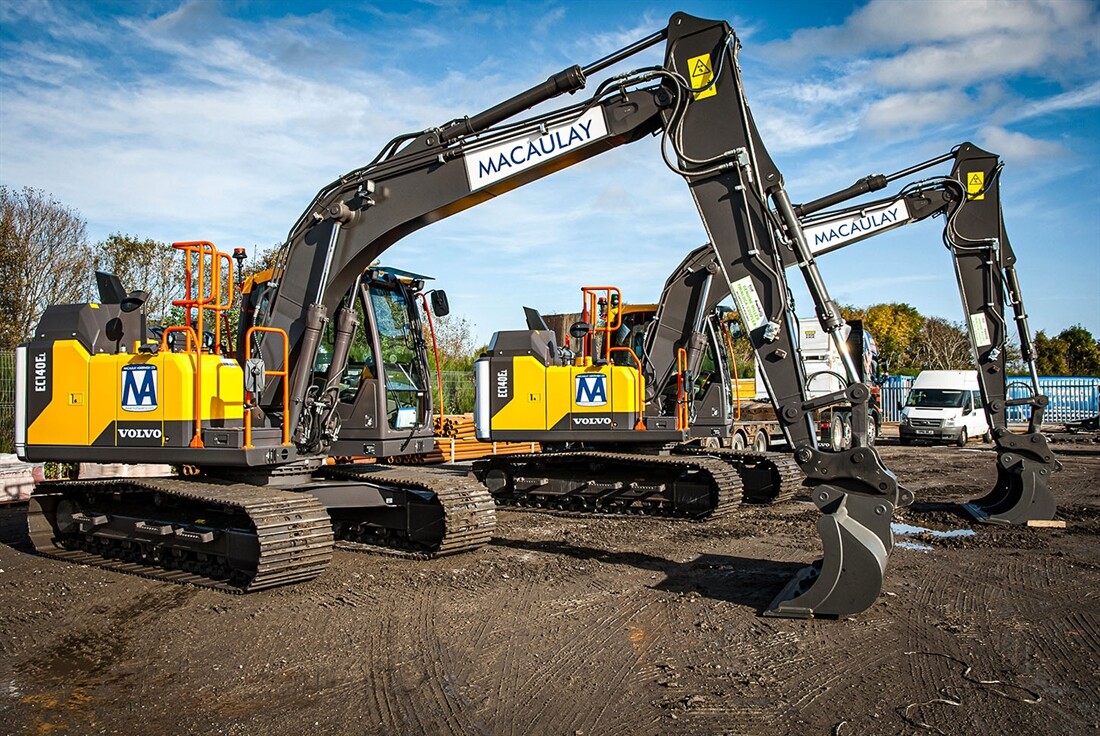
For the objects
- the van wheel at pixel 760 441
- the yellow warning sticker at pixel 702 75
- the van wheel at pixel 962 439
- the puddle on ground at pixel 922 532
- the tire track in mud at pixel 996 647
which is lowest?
the tire track in mud at pixel 996 647

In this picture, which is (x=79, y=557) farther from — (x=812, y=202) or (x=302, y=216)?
(x=812, y=202)

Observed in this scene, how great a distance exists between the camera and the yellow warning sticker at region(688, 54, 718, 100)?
23.8 feet

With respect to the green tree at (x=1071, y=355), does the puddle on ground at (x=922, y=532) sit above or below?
below

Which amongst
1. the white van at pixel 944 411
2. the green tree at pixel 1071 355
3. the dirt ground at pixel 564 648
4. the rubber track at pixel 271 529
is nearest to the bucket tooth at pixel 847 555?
the dirt ground at pixel 564 648

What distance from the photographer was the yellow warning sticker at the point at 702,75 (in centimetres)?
727

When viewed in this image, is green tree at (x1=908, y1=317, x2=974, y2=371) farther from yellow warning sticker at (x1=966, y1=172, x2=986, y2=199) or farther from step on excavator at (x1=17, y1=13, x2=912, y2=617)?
step on excavator at (x1=17, y1=13, x2=912, y2=617)

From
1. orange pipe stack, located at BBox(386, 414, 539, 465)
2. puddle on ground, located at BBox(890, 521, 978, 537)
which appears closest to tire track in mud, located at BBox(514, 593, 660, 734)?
puddle on ground, located at BBox(890, 521, 978, 537)

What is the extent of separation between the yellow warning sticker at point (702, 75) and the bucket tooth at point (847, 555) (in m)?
3.29

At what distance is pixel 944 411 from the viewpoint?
84.5ft

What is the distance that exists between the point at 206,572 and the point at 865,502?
18.2 feet

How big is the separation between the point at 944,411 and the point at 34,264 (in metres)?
24.2

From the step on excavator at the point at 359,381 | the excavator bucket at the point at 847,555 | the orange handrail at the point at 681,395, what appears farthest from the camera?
the orange handrail at the point at 681,395

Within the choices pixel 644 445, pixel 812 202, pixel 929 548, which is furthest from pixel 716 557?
pixel 812 202

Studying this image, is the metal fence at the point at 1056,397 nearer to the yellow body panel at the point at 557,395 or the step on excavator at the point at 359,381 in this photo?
the yellow body panel at the point at 557,395
